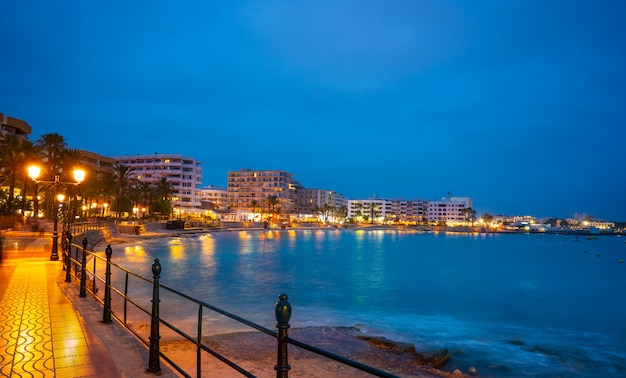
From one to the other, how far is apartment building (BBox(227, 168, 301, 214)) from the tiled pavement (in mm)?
171972

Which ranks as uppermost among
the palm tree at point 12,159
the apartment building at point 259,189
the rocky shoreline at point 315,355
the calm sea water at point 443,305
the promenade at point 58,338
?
the apartment building at point 259,189

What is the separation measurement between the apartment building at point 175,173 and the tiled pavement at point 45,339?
122m

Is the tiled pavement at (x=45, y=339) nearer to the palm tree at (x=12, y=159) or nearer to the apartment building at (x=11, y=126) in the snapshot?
the palm tree at (x=12, y=159)

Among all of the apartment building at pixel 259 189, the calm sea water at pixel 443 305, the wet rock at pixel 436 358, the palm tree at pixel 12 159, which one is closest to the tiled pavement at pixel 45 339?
the calm sea water at pixel 443 305

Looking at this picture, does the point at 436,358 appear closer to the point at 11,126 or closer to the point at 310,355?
the point at 310,355

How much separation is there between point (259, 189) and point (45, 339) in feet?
599

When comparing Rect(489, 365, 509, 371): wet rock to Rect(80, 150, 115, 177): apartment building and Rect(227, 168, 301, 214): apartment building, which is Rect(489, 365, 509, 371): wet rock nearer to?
Rect(80, 150, 115, 177): apartment building

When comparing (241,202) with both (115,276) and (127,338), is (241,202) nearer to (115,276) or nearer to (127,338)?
(115,276)

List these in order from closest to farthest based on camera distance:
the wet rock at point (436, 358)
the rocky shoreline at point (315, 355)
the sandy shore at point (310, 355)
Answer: the sandy shore at point (310, 355)
the rocky shoreline at point (315, 355)
the wet rock at point (436, 358)

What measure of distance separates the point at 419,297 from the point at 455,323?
738 cm

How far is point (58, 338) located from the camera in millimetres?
6762

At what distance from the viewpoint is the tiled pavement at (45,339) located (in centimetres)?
543

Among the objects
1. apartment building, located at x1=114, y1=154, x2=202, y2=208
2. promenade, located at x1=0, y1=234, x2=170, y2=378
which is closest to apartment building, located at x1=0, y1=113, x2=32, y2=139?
apartment building, located at x1=114, y1=154, x2=202, y2=208

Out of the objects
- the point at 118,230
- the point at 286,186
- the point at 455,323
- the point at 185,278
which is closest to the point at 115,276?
the point at 185,278
